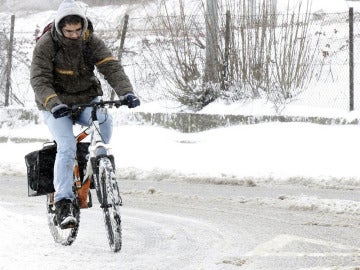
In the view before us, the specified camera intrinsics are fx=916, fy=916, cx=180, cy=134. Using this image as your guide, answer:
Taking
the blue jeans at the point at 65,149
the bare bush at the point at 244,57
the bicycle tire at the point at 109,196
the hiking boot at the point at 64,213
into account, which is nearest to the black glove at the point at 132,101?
the blue jeans at the point at 65,149

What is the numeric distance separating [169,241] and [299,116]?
7.84m

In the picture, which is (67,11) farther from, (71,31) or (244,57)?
(244,57)

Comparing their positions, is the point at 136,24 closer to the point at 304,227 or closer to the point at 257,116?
the point at 257,116

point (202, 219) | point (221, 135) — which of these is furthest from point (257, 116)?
point (202, 219)

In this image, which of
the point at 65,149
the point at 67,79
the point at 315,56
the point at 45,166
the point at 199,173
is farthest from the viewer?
the point at 315,56

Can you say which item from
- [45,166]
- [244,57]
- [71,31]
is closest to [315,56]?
[244,57]

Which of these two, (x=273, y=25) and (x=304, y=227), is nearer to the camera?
(x=304, y=227)

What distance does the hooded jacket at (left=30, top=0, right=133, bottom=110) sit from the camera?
6.89 m

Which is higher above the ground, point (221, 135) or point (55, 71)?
point (55, 71)

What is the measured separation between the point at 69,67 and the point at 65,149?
63 centimetres

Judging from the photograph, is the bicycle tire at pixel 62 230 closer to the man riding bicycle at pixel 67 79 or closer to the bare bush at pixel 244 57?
the man riding bicycle at pixel 67 79

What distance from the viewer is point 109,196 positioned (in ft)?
21.9

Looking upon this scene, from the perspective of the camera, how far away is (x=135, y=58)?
18.7 m

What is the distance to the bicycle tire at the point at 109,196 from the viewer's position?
21.9ft
